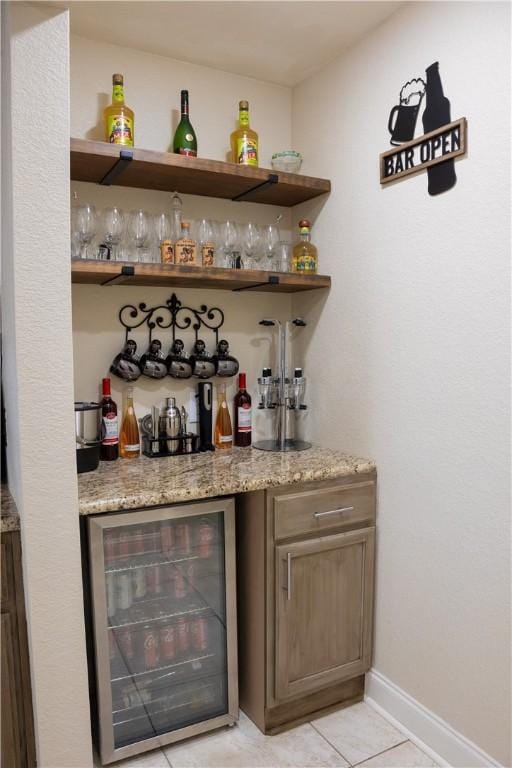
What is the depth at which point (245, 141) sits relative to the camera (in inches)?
90.4

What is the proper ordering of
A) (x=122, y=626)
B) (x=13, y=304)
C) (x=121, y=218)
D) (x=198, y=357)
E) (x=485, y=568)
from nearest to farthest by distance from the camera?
(x=13, y=304), (x=485, y=568), (x=122, y=626), (x=121, y=218), (x=198, y=357)

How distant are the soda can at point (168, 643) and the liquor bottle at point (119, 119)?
1.73 metres

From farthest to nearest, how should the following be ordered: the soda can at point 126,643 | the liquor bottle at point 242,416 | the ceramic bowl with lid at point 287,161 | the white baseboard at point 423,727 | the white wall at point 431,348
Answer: the liquor bottle at point 242,416, the ceramic bowl with lid at point 287,161, the soda can at point 126,643, the white baseboard at point 423,727, the white wall at point 431,348

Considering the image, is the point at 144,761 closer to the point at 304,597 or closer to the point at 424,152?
the point at 304,597

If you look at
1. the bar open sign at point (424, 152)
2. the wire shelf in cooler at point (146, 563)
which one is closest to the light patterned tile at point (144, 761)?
the wire shelf in cooler at point (146, 563)

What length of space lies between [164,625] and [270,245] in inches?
60.9

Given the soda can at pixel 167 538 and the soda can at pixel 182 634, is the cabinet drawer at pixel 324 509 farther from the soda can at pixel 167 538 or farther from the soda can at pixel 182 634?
the soda can at pixel 182 634

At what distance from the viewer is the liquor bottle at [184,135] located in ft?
7.39

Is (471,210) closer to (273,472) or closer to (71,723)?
(273,472)

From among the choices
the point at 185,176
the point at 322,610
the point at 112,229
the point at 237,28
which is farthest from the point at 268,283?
the point at 322,610

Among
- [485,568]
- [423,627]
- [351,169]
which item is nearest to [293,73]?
[351,169]

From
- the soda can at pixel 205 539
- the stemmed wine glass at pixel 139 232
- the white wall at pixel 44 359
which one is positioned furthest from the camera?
the stemmed wine glass at pixel 139 232

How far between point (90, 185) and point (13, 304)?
3.05ft

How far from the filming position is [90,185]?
87.4 inches
